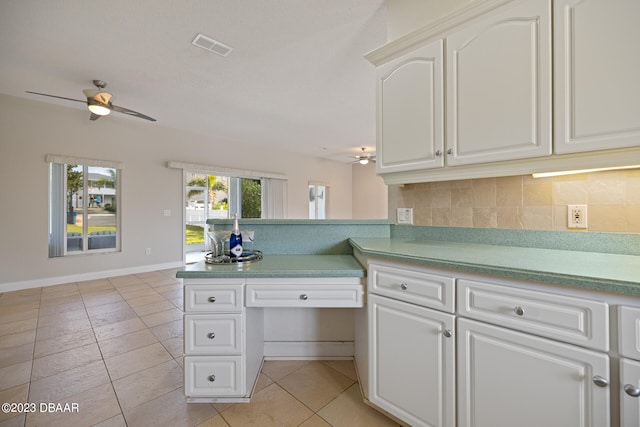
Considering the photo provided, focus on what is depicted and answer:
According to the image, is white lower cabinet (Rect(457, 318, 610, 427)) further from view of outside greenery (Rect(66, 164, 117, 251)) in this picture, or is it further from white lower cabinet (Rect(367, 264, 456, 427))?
view of outside greenery (Rect(66, 164, 117, 251))

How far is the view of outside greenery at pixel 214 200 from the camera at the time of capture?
23.2 feet

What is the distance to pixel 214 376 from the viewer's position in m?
1.41

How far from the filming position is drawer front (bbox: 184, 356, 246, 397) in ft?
4.61

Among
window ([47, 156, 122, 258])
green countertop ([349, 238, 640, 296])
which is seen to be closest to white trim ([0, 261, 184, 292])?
window ([47, 156, 122, 258])

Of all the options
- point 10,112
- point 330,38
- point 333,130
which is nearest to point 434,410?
point 330,38

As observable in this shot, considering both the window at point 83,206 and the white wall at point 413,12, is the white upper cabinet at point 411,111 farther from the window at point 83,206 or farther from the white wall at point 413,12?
the window at point 83,206

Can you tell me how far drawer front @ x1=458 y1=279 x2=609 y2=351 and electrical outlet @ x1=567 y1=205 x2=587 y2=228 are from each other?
68cm

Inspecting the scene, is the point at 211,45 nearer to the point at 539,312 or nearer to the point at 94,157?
the point at 539,312

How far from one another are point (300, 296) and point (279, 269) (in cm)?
18

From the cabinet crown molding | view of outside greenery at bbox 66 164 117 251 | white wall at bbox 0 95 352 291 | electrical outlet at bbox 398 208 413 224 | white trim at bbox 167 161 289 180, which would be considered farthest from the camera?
white trim at bbox 167 161 289 180

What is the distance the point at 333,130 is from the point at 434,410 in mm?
4673

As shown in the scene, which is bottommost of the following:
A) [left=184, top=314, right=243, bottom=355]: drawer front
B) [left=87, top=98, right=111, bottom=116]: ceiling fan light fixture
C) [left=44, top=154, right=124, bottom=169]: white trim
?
[left=184, top=314, right=243, bottom=355]: drawer front

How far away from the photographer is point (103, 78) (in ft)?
9.80

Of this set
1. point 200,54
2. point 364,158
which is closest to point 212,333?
point 200,54
